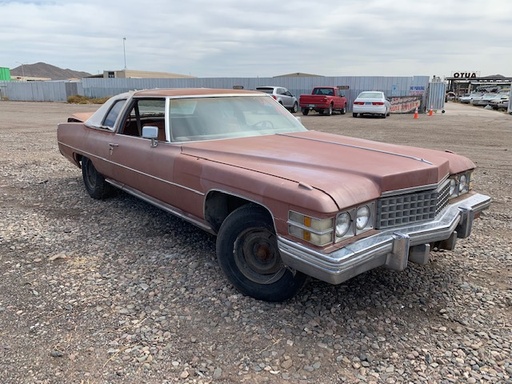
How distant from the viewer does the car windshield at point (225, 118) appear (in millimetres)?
4301

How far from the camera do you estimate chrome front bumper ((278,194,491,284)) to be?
266 centimetres

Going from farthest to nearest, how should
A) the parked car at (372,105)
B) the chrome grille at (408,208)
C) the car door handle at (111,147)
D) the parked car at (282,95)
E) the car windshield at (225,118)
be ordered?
1. the parked car at (282,95)
2. the parked car at (372,105)
3. the car door handle at (111,147)
4. the car windshield at (225,118)
5. the chrome grille at (408,208)

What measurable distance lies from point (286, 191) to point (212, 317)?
43.0 inches

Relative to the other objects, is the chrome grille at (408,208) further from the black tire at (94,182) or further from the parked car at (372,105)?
the parked car at (372,105)

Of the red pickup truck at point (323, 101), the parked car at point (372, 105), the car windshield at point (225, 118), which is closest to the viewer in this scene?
the car windshield at point (225, 118)

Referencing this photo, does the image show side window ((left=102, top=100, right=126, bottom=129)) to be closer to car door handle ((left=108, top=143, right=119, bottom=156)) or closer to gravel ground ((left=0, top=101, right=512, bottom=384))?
car door handle ((left=108, top=143, right=119, bottom=156))

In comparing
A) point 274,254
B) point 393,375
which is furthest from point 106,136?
point 393,375

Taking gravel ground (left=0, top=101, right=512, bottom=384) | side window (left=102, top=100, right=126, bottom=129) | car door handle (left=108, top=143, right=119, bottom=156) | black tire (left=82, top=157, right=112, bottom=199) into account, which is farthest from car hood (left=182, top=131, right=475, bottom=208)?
black tire (left=82, top=157, right=112, bottom=199)

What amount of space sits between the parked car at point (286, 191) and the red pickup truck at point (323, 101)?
1954 centimetres

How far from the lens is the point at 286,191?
282cm

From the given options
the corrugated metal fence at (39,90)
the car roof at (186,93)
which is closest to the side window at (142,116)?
the car roof at (186,93)

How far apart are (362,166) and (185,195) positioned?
60.9 inches

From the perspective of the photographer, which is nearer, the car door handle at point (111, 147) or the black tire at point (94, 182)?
the car door handle at point (111, 147)

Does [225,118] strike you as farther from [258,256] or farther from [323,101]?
[323,101]
